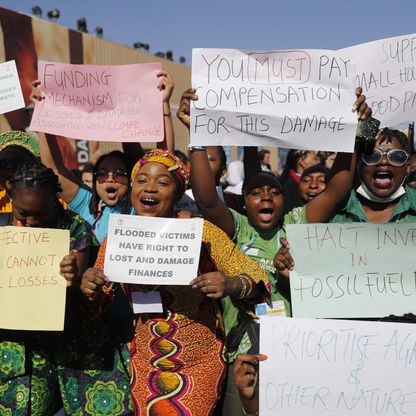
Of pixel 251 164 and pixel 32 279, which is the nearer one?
pixel 32 279

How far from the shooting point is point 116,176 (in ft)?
12.4

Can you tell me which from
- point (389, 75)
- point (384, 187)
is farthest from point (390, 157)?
point (389, 75)

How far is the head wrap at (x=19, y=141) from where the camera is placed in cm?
361

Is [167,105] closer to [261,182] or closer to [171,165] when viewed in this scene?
[261,182]

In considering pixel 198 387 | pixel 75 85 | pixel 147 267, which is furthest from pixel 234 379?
pixel 75 85

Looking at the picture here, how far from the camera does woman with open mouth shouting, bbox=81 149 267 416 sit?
8.73ft

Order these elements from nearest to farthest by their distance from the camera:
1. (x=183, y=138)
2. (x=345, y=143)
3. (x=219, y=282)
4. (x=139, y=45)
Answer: (x=219, y=282) → (x=345, y=143) → (x=139, y=45) → (x=183, y=138)

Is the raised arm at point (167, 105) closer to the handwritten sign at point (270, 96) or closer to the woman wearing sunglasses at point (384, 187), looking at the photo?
the handwritten sign at point (270, 96)

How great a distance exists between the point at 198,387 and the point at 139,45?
18028mm

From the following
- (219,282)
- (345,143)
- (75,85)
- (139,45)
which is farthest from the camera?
(139,45)

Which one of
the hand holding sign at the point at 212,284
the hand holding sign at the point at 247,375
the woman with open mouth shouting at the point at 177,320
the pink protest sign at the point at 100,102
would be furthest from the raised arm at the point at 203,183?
the hand holding sign at the point at 247,375

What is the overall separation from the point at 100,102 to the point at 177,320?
176cm

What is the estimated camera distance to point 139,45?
19.5 metres

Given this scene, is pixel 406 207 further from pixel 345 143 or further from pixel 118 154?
pixel 118 154
